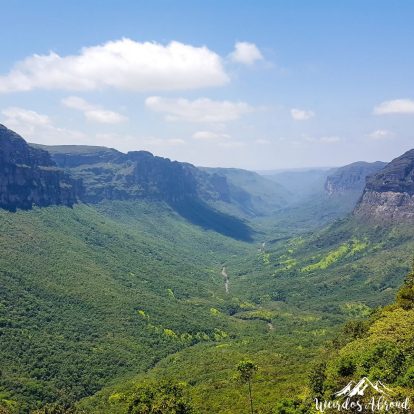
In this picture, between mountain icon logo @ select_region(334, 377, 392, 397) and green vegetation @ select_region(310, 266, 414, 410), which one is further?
green vegetation @ select_region(310, 266, 414, 410)

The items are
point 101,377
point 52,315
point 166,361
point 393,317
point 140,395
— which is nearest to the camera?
point 140,395

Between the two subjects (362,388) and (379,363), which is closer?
(362,388)

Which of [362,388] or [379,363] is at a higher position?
[379,363]

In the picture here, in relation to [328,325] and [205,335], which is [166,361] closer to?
[205,335]

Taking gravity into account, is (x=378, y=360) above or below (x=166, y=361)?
above

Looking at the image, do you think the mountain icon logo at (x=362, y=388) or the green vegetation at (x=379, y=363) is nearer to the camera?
the mountain icon logo at (x=362, y=388)

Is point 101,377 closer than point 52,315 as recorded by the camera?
Yes

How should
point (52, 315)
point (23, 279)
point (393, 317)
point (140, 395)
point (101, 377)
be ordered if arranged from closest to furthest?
point (140, 395) < point (393, 317) < point (101, 377) < point (52, 315) < point (23, 279)

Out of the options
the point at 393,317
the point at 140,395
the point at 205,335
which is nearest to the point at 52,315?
the point at 205,335
